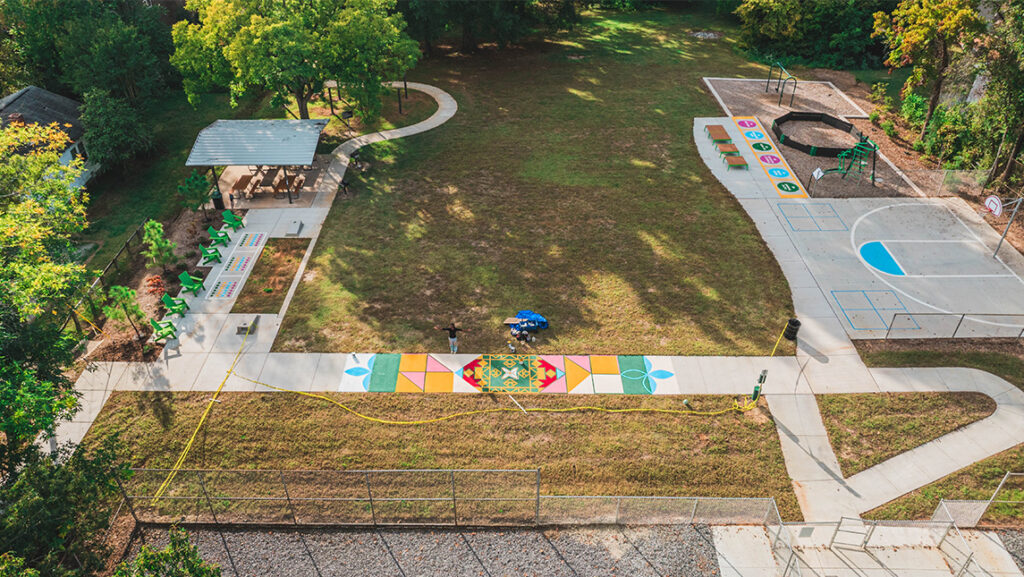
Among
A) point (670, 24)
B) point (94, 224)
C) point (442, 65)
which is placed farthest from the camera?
point (670, 24)

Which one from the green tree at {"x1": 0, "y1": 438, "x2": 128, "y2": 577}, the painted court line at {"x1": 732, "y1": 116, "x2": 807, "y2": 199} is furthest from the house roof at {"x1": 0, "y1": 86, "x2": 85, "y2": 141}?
the painted court line at {"x1": 732, "y1": 116, "x2": 807, "y2": 199}

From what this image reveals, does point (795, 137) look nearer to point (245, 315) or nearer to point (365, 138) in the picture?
point (365, 138)

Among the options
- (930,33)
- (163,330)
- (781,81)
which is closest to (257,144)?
(163,330)

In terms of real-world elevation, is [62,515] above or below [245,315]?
above

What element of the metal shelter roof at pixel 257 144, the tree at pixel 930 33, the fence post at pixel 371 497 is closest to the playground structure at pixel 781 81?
the tree at pixel 930 33

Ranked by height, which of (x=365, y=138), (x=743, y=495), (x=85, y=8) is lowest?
(x=743, y=495)

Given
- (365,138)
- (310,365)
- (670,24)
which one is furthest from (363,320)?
(670,24)

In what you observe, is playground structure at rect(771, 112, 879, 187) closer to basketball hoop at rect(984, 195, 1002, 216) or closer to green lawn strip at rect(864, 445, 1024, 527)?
basketball hoop at rect(984, 195, 1002, 216)
